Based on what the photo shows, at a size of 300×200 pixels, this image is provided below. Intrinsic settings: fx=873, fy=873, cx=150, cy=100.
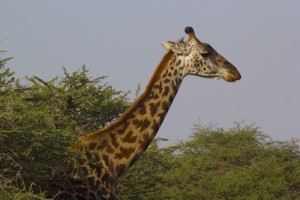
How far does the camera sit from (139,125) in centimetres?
1150

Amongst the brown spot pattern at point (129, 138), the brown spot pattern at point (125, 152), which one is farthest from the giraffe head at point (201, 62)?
the brown spot pattern at point (125, 152)

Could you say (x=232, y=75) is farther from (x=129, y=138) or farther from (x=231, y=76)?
(x=129, y=138)

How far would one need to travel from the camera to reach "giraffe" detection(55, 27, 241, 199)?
1081 centimetres

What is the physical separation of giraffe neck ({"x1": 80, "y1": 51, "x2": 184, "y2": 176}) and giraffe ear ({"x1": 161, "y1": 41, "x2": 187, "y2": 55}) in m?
0.11

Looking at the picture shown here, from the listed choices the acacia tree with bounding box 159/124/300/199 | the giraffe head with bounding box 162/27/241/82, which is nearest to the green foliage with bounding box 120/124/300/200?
the acacia tree with bounding box 159/124/300/199

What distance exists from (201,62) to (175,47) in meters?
0.41

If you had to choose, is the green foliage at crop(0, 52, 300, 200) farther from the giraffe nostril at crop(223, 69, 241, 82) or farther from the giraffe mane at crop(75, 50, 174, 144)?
the giraffe nostril at crop(223, 69, 241, 82)

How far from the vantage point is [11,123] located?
9938 mm

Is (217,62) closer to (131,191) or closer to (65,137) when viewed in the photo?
(65,137)

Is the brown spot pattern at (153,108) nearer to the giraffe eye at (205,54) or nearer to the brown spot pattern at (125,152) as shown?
the brown spot pattern at (125,152)

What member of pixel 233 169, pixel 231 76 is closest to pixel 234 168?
pixel 233 169

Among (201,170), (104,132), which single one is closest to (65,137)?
(104,132)

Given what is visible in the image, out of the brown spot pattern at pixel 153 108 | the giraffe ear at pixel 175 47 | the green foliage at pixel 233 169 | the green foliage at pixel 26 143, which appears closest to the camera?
the green foliage at pixel 26 143

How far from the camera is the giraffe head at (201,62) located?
1187 centimetres
